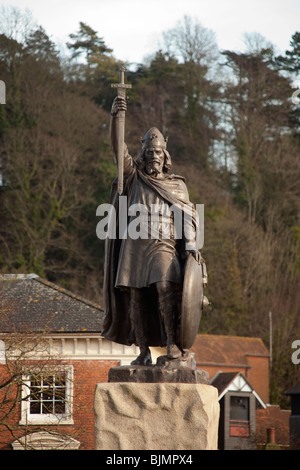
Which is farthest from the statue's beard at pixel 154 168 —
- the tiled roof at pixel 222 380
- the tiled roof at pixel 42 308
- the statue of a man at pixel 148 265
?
the tiled roof at pixel 222 380

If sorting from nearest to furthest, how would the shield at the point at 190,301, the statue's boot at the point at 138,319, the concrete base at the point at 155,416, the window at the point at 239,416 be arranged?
the concrete base at the point at 155,416
the shield at the point at 190,301
the statue's boot at the point at 138,319
the window at the point at 239,416

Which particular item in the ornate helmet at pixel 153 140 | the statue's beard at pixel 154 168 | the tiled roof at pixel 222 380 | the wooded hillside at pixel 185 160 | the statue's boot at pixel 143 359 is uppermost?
the wooded hillside at pixel 185 160

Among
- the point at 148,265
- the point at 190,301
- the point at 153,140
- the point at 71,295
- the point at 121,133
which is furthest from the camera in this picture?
the point at 71,295

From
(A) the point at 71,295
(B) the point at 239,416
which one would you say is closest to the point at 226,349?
(B) the point at 239,416

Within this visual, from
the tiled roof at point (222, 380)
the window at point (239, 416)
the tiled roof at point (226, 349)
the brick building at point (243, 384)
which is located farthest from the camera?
the tiled roof at point (226, 349)

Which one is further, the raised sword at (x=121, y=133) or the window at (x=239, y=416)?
the window at (x=239, y=416)

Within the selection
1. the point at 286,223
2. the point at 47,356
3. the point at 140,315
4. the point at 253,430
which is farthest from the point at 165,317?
the point at 286,223

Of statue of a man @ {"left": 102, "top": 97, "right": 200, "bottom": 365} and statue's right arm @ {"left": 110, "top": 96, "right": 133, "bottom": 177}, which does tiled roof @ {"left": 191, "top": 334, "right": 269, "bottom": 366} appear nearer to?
Answer: statue of a man @ {"left": 102, "top": 97, "right": 200, "bottom": 365}

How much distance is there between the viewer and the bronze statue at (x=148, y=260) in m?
9.25

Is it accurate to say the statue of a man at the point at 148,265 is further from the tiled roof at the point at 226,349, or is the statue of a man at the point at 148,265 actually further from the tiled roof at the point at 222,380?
the tiled roof at the point at 226,349

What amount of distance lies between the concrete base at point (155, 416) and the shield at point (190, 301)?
515mm

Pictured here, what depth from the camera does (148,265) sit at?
9.35 meters

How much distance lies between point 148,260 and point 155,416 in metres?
1.54

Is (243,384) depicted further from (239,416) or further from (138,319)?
(138,319)
